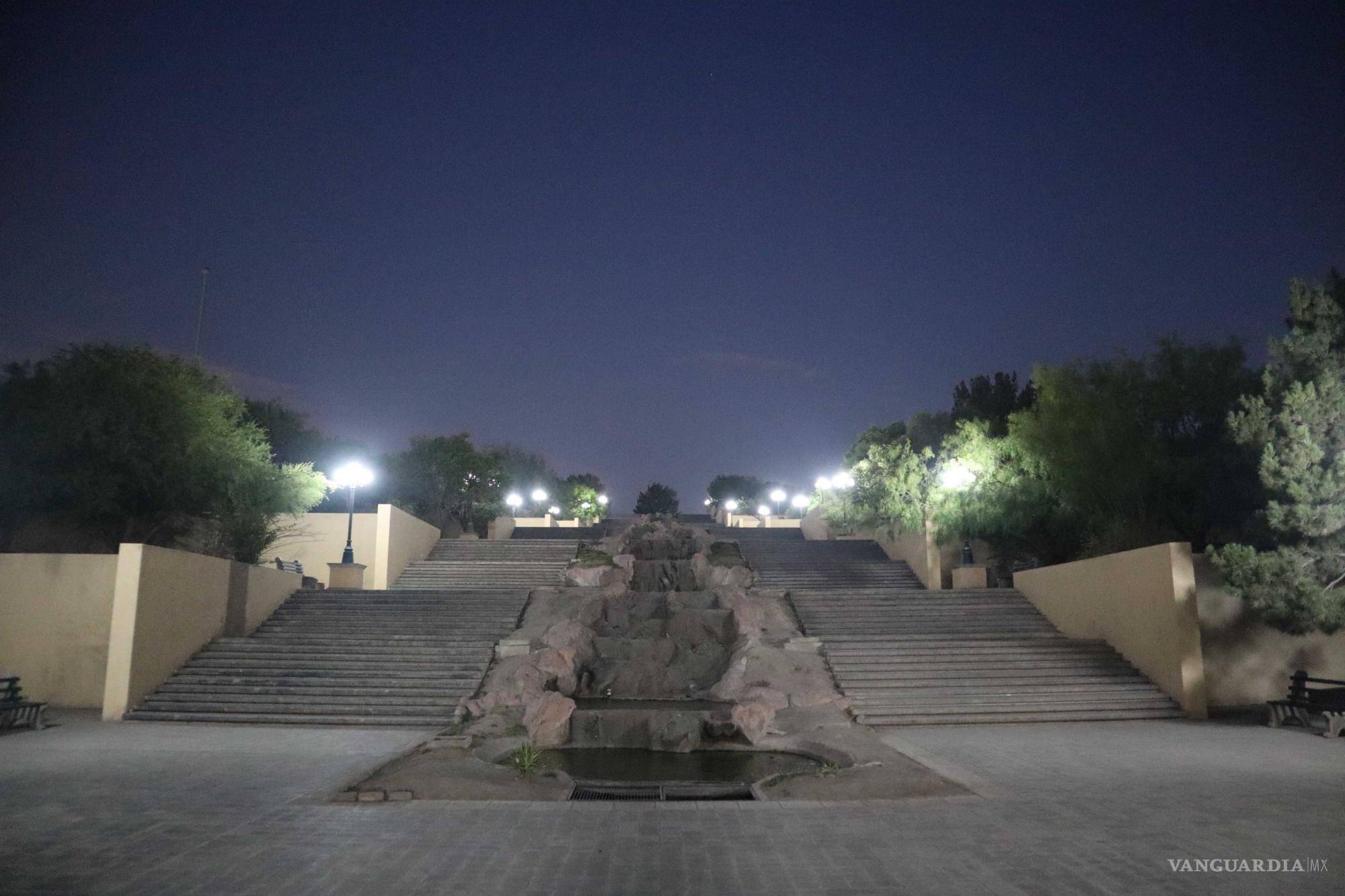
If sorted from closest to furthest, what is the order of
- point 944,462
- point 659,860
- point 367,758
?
1. point 659,860
2. point 367,758
3. point 944,462

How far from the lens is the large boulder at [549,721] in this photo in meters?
11.9

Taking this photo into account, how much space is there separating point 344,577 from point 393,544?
2.94 metres

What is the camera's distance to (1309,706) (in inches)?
445

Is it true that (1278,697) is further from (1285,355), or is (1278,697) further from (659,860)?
(659,860)

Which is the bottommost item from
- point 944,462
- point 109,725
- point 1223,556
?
point 109,725

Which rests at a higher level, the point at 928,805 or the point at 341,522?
the point at 341,522

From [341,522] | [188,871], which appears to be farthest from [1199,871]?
[341,522]

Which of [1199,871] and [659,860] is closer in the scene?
[1199,871]

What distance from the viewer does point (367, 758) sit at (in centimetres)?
948

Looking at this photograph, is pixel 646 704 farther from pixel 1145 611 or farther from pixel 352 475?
pixel 352 475

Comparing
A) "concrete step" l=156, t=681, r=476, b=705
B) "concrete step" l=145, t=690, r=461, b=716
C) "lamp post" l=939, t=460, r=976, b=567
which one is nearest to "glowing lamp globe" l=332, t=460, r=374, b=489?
"concrete step" l=156, t=681, r=476, b=705

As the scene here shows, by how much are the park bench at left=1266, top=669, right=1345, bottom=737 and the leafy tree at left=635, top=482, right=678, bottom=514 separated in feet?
250

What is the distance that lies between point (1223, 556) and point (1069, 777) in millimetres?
6101

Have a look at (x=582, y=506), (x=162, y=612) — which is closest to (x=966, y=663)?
(x=162, y=612)
